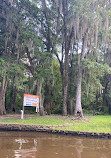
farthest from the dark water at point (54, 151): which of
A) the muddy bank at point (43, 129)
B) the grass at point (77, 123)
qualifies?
the grass at point (77, 123)

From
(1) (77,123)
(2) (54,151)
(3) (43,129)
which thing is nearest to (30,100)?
(1) (77,123)

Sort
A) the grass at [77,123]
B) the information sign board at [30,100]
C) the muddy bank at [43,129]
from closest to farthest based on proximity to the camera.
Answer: the muddy bank at [43,129] < the grass at [77,123] < the information sign board at [30,100]

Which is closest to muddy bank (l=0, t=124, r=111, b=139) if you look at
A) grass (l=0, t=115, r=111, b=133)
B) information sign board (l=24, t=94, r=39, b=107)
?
grass (l=0, t=115, r=111, b=133)

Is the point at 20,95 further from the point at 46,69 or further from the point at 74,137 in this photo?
the point at 74,137

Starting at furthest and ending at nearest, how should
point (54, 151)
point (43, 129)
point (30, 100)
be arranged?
point (30, 100) < point (43, 129) < point (54, 151)

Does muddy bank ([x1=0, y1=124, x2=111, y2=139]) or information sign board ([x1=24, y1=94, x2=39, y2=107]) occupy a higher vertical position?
information sign board ([x1=24, y1=94, x2=39, y2=107])

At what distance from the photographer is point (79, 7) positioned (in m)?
14.4

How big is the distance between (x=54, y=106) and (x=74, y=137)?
53.4ft

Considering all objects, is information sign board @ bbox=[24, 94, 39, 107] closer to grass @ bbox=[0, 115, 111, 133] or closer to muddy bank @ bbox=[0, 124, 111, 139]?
grass @ bbox=[0, 115, 111, 133]

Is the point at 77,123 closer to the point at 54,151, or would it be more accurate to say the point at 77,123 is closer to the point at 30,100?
the point at 30,100

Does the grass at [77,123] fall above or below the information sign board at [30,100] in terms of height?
below

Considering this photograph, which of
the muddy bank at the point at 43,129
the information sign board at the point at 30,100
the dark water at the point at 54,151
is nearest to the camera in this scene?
the dark water at the point at 54,151

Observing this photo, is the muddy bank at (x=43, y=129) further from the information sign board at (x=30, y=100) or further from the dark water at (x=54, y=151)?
the information sign board at (x=30, y=100)

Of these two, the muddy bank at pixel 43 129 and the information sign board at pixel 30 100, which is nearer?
the muddy bank at pixel 43 129
